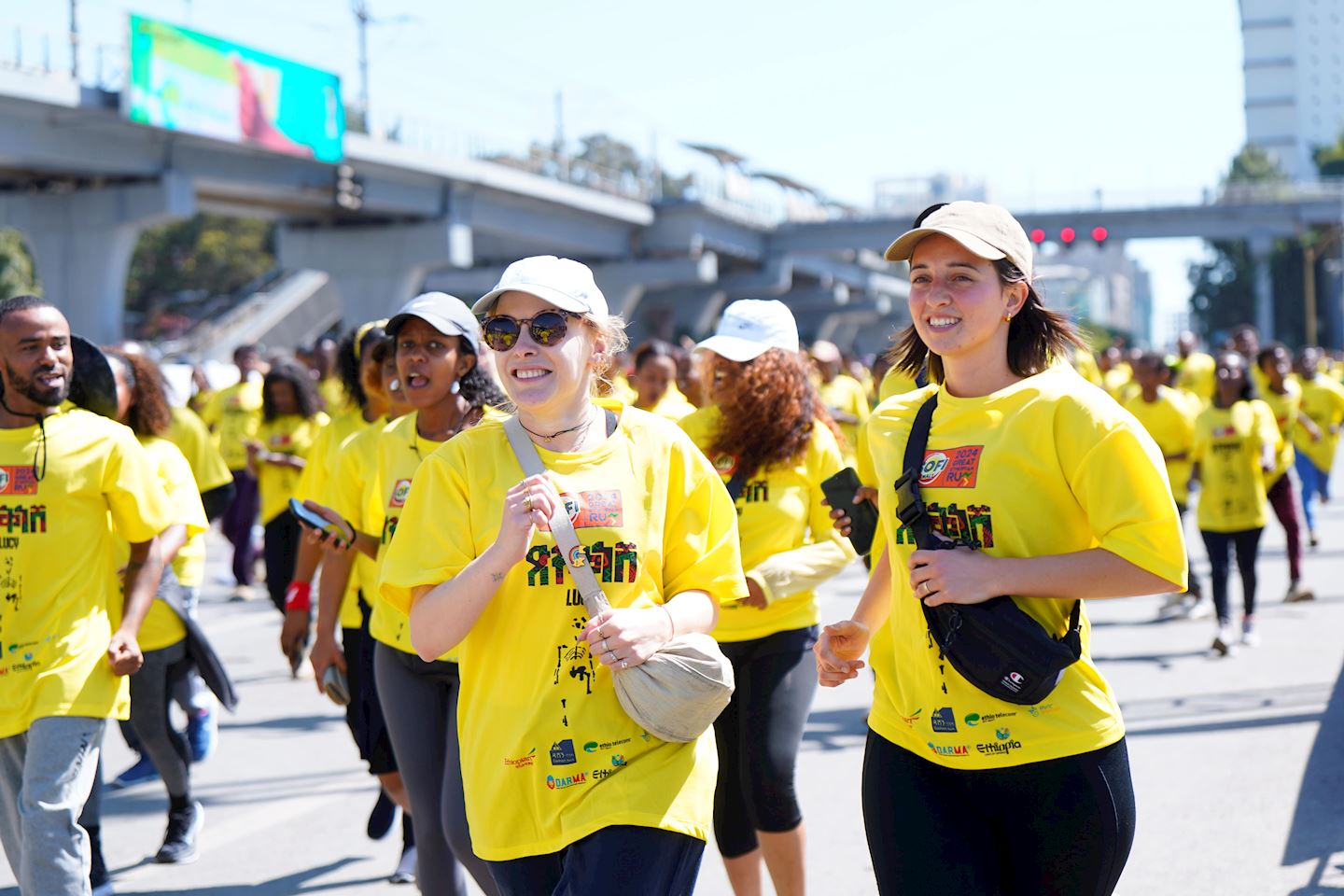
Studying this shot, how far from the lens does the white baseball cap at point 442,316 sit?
4.93 metres

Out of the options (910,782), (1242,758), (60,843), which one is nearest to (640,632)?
(910,782)

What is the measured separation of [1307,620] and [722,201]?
4270 centimetres

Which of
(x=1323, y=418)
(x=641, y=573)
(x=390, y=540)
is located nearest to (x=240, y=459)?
(x=390, y=540)

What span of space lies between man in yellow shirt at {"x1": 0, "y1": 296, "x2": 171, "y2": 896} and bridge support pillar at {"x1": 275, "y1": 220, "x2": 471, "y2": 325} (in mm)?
37677

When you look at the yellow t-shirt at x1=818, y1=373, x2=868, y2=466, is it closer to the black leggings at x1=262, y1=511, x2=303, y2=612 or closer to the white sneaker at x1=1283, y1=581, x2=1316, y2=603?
the white sneaker at x1=1283, y1=581, x2=1316, y2=603

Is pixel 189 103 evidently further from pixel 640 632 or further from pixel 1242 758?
→ pixel 640 632

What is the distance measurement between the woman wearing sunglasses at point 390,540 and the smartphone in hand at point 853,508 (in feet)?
3.66

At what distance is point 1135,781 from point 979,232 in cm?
452

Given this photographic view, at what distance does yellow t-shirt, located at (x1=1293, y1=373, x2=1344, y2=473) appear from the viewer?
16.1 m

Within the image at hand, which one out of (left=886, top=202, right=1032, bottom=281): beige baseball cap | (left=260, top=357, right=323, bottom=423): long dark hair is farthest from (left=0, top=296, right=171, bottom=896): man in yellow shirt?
(left=260, top=357, right=323, bottom=423): long dark hair

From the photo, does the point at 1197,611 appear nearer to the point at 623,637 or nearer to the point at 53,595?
the point at 53,595

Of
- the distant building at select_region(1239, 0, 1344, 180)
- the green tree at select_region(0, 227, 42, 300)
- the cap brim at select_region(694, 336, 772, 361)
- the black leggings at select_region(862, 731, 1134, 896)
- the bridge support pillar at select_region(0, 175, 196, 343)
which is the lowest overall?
the black leggings at select_region(862, 731, 1134, 896)

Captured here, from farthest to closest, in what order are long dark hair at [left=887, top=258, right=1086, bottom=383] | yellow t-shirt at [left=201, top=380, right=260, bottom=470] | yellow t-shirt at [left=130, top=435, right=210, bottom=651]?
yellow t-shirt at [left=201, top=380, right=260, bottom=470] → yellow t-shirt at [left=130, top=435, right=210, bottom=651] → long dark hair at [left=887, top=258, right=1086, bottom=383]

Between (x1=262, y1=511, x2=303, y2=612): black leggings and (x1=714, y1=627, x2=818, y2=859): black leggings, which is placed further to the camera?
(x1=262, y1=511, x2=303, y2=612): black leggings
